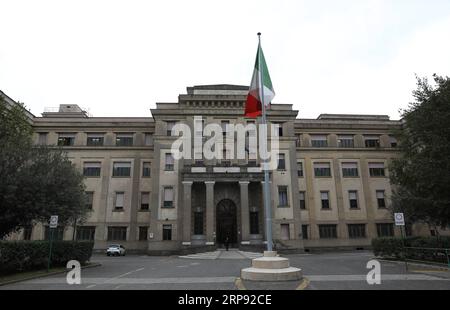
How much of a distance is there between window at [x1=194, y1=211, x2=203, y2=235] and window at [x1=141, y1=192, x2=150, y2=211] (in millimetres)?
7242

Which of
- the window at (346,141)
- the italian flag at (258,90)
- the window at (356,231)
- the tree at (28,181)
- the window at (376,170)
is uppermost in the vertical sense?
the window at (346,141)

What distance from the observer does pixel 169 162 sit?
135 ft

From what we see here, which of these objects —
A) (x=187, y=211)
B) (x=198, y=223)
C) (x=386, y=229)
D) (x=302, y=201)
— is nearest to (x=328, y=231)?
(x=302, y=201)

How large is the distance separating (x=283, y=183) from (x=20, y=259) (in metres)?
30.4

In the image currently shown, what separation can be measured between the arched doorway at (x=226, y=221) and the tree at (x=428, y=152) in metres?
21.6

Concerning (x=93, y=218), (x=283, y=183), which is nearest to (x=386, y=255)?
(x=283, y=183)

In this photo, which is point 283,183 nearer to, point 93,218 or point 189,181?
point 189,181

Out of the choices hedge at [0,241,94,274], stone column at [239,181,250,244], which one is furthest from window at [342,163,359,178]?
hedge at [0,241,94,274]

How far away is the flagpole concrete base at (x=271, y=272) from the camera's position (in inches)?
480

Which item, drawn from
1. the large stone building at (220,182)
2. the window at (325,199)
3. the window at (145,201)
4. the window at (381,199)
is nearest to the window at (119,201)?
the large stone building at (220,182)

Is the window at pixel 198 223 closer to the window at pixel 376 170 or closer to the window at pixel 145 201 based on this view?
the window at pixel 145 201

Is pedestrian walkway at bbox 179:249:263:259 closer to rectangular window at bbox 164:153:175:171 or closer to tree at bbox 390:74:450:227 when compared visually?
rectangular window at bbox 164:153:175:171

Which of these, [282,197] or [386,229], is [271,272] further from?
[386,229]
